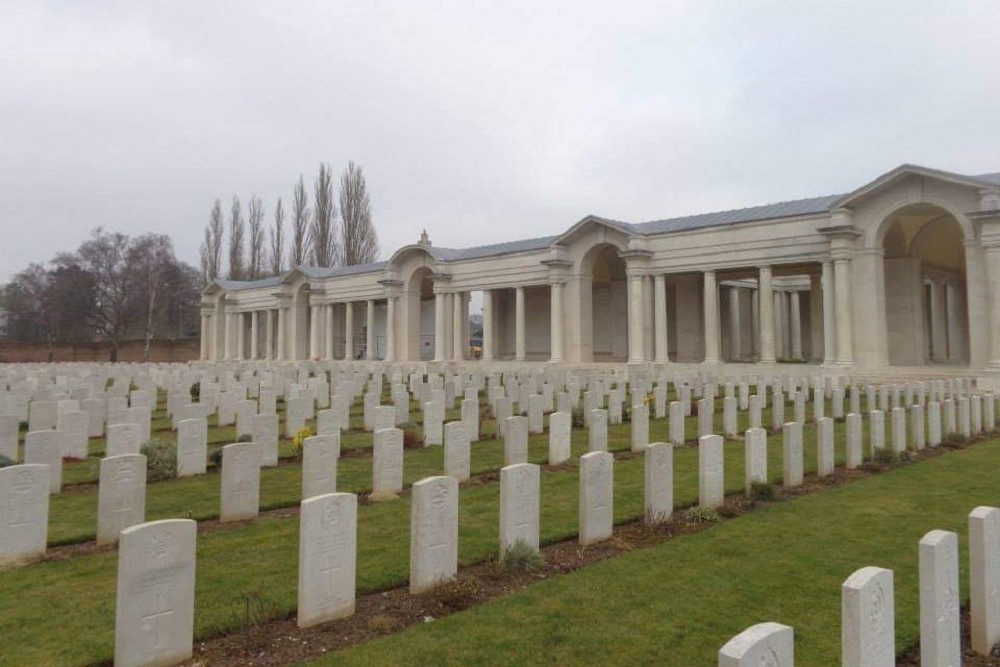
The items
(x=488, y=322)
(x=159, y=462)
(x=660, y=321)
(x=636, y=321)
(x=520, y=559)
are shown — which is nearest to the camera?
(x=520, y=559)

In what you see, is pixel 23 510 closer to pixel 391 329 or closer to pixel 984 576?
pixel 984 576

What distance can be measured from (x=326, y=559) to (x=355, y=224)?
51175 mm

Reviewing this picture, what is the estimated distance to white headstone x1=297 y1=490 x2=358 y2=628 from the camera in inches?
163

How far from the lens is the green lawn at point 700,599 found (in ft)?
12.5

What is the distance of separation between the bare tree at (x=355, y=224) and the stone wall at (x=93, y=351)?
1952 cm

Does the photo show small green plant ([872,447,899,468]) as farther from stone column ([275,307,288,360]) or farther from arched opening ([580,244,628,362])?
stone column ([275,307,288,360])

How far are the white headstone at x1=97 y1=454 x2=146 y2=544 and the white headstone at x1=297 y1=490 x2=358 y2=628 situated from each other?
8.99 feet

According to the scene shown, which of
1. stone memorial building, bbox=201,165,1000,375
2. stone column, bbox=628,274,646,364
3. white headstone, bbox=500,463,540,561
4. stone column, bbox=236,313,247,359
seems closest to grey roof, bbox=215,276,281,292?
stone memorial building, bbox=201,165,1000,375

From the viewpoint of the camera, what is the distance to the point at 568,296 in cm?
3325

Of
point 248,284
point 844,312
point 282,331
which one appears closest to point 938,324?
point 844,312

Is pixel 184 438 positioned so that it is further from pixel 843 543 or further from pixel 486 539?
pixel 843 543

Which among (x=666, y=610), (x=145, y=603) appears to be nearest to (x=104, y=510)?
(x=145, y=603)

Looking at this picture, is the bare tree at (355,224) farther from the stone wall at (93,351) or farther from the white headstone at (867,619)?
the white headstone at (867,619)

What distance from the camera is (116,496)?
19.3 ft
